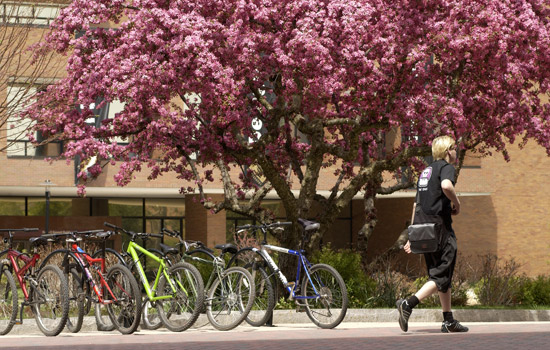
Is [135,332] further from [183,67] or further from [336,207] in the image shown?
[336,207]

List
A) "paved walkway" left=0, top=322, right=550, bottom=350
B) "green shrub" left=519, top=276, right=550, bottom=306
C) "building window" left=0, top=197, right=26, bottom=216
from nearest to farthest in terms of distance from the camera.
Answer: "paved walkway" left=0, top=322, right=550, bottom=350, "green shrub" left=519, top=276, right=550, bottom=306, "building window" left=0, top=197, right=26, bottom=216

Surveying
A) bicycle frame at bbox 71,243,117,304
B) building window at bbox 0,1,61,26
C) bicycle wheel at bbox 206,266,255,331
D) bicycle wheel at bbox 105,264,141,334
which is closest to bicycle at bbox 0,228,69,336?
bicycle frame at bbox 71,243,117,304

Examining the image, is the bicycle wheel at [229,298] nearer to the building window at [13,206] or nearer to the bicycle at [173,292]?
the bicycle at [173,292]

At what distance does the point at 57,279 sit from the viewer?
1197 centimetres

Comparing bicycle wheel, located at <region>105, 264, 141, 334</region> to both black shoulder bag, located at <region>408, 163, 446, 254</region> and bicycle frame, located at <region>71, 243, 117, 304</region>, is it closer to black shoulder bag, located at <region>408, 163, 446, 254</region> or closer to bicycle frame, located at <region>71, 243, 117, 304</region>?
bicycle frame, located at <region>71, 243, 117, 304</region>

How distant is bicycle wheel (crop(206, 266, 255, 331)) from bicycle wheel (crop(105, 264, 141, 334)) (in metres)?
0.93

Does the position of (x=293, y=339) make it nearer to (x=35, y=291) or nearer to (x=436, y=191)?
(x=436, y=191)

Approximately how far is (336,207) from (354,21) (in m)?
3.57

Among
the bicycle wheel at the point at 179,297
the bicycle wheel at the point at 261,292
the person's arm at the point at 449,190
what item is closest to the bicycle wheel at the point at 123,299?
the bicycle wheel at the point at 179,297

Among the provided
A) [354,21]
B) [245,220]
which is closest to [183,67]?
[354,21]

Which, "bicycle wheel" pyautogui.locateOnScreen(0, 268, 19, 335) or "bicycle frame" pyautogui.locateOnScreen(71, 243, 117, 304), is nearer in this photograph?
"bicycle frame" pyautogui.locateOnScreen(71, 243, 117, 304)

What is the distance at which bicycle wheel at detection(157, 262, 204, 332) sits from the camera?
11586 mm

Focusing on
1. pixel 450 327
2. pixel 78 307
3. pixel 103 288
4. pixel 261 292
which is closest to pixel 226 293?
pixel 261 292

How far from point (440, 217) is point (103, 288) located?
4.09m
